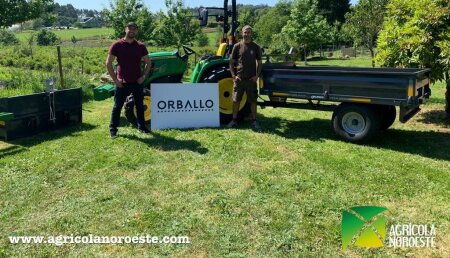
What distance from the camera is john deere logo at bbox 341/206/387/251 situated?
386cm

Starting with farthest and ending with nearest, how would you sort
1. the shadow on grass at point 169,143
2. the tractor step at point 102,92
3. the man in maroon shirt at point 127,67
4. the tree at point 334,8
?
1. the tree at point 334,8
2. the tractor step at point 102,92
3. the man in maroon shirt at point 127,67
4. the shadow on grass at point 169,143

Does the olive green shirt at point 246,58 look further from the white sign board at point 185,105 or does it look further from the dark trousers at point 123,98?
the dark trousers at point 123,98

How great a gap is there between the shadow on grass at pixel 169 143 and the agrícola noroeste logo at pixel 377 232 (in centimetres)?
276

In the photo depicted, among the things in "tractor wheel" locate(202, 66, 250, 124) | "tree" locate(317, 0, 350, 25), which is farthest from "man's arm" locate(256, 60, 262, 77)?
"tree" locate(317, 0, 350, 25)

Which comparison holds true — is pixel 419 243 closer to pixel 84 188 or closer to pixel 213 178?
pixel 213 178

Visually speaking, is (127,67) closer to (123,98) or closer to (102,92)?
(123,98)

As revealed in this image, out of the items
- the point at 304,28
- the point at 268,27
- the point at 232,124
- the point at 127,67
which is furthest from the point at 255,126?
the point at 268,27

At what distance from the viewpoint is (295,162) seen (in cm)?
589

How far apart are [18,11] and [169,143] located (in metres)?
8.54

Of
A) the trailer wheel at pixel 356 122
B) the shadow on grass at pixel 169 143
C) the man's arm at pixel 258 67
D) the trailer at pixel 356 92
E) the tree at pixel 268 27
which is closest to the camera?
the trailer at pixel 356 92

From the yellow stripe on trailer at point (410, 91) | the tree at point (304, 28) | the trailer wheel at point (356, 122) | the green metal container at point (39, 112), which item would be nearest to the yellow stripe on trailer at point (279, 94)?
the trailer wheel at point (356, 122)

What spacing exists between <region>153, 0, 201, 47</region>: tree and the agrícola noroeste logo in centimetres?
2189

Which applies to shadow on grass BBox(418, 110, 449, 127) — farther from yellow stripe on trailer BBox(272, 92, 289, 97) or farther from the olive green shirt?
the olive green shirt

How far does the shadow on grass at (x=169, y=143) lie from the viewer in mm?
6531
